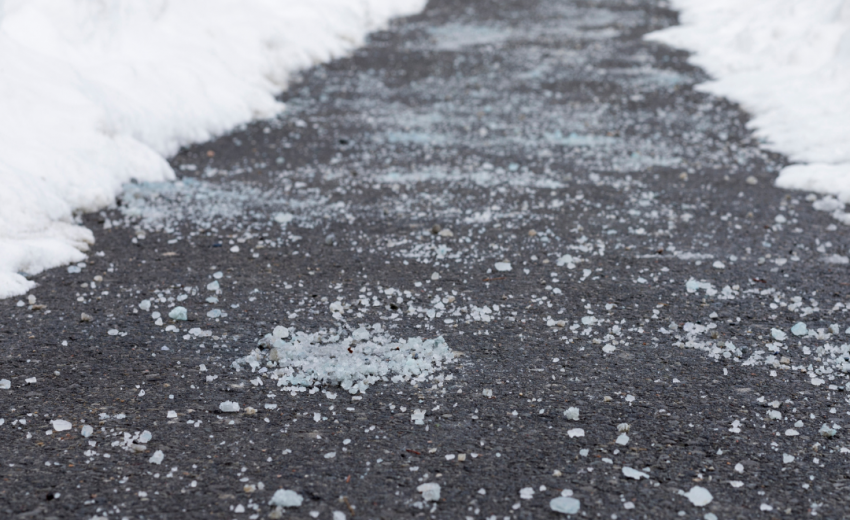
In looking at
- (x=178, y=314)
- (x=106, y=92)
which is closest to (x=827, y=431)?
(x=178, y=314)

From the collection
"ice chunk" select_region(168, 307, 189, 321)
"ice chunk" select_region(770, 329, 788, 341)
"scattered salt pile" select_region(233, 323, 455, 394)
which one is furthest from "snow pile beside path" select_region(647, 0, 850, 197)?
"ice chunk" select_region(168, 307, 189, 321)

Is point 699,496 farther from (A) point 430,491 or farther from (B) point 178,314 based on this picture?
(B) point 178,314

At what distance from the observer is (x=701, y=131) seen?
23.8ft

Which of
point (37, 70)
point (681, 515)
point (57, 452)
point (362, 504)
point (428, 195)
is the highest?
point (37, 70)

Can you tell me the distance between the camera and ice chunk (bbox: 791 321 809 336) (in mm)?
3680

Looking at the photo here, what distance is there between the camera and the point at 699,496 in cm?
255

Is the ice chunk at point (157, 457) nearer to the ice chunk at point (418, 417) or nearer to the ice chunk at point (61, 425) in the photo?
the ice chunk at point (61, 425)

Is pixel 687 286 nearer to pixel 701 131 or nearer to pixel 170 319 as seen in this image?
pixel 170 319

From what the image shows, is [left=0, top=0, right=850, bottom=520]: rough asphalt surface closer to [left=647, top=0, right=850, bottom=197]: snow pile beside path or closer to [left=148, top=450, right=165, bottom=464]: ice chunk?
[left=148, top=450, right=165, bottom=464]: ice chunk

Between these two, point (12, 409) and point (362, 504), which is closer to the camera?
point (362, 504)

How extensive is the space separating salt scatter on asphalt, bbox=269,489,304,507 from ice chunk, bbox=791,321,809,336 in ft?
9.11

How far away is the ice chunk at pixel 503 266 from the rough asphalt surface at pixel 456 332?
6 cm

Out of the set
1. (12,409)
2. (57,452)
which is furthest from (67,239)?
(57,452)

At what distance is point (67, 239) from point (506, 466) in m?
3.52
